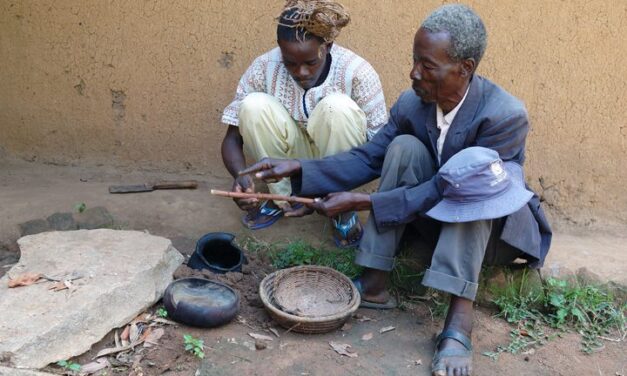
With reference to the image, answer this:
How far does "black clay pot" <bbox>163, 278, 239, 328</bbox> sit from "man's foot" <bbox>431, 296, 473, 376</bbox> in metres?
0.83

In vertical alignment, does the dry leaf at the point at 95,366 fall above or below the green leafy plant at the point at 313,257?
below

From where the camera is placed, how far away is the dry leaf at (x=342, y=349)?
2697 mm

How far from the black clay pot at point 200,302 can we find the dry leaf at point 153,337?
0.26ft

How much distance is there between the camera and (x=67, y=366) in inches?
96.2

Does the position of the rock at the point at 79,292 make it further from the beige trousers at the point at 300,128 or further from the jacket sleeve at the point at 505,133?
the jacket sleeve at the point at 505,133

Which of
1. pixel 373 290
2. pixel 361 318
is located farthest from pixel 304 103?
pixel 361 318

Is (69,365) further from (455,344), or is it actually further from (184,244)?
(455,344)

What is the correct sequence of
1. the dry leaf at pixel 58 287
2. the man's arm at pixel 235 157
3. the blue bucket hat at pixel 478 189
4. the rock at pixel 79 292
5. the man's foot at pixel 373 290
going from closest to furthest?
the rock at pixel 79 292, the blue bucket hat at pixel 478 189, the dry leaf at pixel 58 287, the man's foot at pixel 373 290, the man's arm at pixel 235 157

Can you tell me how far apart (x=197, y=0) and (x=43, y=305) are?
6.64 ft

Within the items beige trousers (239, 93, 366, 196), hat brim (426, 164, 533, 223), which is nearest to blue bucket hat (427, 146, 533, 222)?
hat brim (426, 164, 533, 223)

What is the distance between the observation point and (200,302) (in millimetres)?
2797

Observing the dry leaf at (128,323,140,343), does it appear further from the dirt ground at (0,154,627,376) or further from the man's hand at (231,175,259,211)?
the man's hand at (231,175,259,211)

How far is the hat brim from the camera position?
8.41 feet

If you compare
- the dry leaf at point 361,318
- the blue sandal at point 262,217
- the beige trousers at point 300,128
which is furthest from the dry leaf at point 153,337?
the beige trousers at point 300,128
